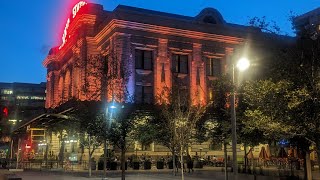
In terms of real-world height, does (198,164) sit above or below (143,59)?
below

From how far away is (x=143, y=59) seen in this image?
6350 cm

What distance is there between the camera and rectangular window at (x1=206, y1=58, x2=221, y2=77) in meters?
69.5

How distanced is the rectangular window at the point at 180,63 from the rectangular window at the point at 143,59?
169 inches

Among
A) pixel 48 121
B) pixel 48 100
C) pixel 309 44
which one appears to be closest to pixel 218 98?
pixel 309 44

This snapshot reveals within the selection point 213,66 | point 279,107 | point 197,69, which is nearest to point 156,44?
point 197,69

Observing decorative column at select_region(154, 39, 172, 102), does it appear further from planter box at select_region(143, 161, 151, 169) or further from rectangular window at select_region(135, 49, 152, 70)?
planter box at select_region(143, 161, 151, 169)

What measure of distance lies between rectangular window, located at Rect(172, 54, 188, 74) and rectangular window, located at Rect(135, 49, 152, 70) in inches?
169

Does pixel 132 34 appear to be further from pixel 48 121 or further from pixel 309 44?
pixel 309 44

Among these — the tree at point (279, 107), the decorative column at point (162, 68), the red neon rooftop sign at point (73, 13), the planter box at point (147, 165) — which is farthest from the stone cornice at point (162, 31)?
the tree at point (279, 107)

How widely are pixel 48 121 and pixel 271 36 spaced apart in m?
32.9

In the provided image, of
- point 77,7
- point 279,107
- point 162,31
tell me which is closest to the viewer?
point 279,107

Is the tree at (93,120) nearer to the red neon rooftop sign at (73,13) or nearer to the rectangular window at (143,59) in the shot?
the rectangular window at (143,59)

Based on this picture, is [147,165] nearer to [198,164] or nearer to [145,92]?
[198,164]

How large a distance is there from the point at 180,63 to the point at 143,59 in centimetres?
677
